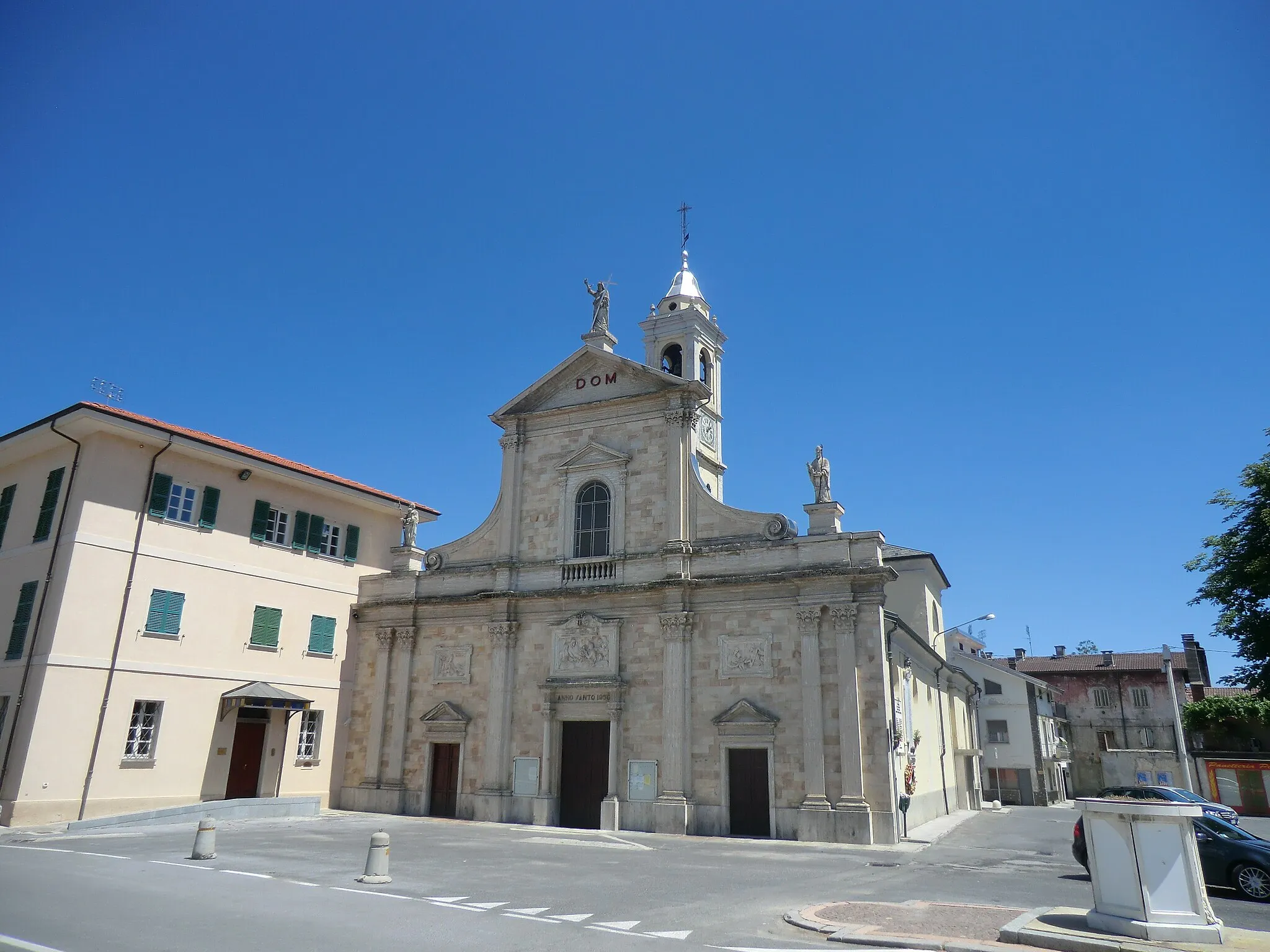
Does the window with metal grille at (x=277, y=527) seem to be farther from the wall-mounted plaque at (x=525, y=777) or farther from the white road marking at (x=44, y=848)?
the white road marking at (x=44, y=848)

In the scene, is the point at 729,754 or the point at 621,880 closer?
the point at 621,880

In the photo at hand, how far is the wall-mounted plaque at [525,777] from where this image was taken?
2591 centimetres

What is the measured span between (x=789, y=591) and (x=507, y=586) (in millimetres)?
9616

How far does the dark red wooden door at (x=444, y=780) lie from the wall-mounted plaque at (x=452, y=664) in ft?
6.97

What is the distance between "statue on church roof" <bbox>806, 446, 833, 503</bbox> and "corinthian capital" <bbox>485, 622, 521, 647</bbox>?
1066cm

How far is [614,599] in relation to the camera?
86.6ft

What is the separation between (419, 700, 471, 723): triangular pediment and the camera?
1085 inches

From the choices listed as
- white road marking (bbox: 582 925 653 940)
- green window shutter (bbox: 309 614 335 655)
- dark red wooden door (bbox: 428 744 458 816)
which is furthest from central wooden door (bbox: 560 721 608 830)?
white road marking (bbox: 582 925 653 940)

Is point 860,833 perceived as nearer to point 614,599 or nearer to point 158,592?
point 614,599

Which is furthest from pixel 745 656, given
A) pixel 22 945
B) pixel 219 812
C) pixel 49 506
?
pixel 49 506

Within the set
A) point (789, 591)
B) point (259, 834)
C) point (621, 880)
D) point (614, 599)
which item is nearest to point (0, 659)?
point (259, 834)

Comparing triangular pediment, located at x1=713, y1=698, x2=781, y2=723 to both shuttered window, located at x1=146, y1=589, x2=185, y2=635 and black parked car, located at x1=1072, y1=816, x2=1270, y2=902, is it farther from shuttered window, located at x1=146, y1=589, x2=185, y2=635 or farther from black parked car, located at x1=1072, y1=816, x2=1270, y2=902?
shuttered window, located at x1=146, y1=589, x2=185, y2=635

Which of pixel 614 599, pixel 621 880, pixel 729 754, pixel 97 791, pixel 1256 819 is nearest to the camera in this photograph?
pixel 621 880

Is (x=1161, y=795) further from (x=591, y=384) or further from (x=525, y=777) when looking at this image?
(x=591, y=384)
